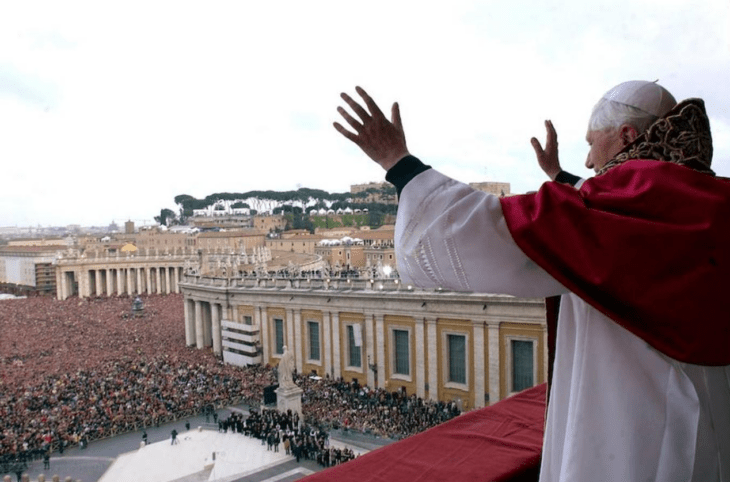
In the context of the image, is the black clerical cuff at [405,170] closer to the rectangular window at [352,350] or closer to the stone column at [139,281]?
the rectangular window at [352,350]

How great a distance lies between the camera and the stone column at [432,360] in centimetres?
2289

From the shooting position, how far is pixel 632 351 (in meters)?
1.84

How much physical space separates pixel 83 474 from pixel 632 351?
1958 cm

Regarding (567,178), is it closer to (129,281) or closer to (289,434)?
(289,434)

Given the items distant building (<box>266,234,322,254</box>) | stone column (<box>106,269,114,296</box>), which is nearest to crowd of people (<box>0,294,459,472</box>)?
stone column (<box>106,269,114,296</box>)

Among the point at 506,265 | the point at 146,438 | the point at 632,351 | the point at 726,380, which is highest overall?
the point at 506,265

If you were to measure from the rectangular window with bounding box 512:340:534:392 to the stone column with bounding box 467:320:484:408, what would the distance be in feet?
3.80

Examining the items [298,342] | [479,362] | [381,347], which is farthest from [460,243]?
[298,342]

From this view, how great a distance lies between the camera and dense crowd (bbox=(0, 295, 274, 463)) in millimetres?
20562

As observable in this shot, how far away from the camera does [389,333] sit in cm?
2464

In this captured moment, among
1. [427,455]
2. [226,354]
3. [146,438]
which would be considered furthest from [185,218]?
[427,455]

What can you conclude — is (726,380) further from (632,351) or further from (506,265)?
(506,265)

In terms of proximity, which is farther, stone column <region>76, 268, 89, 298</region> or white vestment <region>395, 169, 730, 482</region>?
stone column <region>76, 268, 89, 298</region>

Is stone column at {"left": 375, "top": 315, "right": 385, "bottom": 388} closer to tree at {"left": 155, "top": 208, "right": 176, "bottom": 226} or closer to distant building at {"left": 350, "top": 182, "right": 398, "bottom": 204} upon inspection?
distant building at {"left": 350, "top": 182, "right": 398, "bottom": 204}
